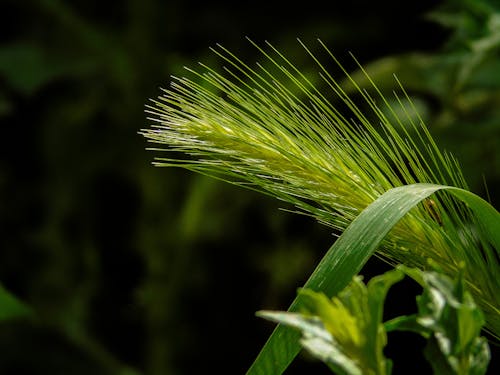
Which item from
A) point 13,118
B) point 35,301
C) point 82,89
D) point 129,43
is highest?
point 129,43

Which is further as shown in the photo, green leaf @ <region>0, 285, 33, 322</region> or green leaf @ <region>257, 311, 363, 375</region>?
green leaf @ <region>0, 285, 33, 322</region>

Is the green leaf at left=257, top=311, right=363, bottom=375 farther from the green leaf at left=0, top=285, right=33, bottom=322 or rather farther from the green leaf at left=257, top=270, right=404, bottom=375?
the green leaf at left=0, top=285, right=33, bottom=322

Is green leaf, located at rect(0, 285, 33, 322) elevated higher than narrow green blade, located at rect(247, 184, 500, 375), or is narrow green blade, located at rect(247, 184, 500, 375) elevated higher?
narrow green blade, located at rect(247, 184, 500, 375)

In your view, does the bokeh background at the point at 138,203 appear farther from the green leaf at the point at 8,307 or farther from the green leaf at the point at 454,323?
the green leaf at the point at 454,323

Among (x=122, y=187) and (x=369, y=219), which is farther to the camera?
(x=122, y=187)

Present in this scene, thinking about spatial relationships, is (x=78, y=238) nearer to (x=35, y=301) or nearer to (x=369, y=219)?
(x=35, y=301)

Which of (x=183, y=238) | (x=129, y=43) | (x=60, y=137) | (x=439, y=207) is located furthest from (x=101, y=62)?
(x=439, y=207)

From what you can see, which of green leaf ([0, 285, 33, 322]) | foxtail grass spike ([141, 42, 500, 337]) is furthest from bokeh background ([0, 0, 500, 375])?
foxtail grass spike ([141, 42, 500, 337])
